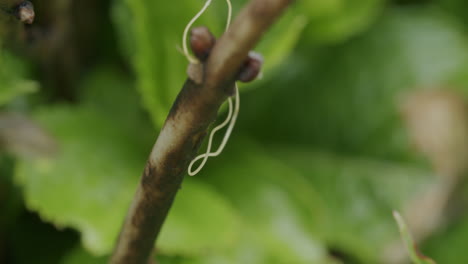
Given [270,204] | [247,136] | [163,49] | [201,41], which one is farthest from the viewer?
[247,136]

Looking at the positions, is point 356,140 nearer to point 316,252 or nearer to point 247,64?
point 316,252

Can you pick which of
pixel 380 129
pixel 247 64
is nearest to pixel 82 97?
pixel 380 129

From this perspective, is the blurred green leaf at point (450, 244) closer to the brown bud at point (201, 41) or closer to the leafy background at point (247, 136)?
the leafy background at point (247, 136)

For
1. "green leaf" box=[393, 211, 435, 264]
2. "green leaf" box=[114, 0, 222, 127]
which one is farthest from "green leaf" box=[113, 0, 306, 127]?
"green leaf" box=[393, 211, 435, 264]

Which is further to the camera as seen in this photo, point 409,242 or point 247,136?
point 247,136

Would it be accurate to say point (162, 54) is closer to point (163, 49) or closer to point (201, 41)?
point (163, 49)

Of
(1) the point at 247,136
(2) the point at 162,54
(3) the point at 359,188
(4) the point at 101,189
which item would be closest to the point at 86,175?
(4) the point at 101,189

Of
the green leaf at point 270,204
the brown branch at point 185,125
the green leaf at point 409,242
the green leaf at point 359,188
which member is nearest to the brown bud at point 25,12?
the brown branch at point 185,125
